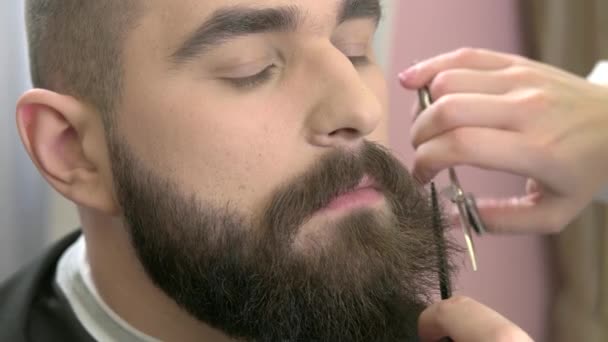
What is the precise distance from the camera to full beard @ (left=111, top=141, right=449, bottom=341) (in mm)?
859

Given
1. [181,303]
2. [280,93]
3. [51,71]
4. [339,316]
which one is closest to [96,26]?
[51,71]

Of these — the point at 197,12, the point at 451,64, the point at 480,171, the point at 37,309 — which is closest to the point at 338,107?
the point at 197,12

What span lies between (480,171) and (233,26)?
1.04 meters

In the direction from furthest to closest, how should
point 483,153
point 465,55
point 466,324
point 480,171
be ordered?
point 480,171 → point 465,55 → point 483,153 → point 466,324

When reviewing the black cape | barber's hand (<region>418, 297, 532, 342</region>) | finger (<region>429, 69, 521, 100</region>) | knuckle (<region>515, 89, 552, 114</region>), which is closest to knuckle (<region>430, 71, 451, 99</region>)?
finger (<region>429, 69, 521, 100</region>)

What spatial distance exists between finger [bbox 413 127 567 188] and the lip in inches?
5.8

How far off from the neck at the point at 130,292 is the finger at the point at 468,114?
0.42 m

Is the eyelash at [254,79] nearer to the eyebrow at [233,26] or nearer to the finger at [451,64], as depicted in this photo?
the eyebrow at [233,26]

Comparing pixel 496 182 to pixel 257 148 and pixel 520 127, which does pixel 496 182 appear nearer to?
pixel 520 127

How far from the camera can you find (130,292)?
1013 mm

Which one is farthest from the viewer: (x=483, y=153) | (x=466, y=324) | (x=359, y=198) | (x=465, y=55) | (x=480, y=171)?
(x=480, y=171)

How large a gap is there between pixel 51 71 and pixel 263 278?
412mm

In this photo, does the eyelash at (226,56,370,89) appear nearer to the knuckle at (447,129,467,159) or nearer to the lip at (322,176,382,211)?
the lip at (322,176,382,211)

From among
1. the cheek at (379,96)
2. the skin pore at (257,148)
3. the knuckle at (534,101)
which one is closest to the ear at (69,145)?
the skin pore at (257,148)
